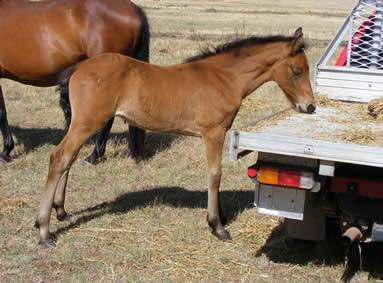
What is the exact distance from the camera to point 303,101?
4.54 meters

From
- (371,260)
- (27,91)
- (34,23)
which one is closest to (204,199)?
(371,260)

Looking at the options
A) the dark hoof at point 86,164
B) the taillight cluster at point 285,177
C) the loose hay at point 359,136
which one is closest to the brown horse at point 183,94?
the loose hay at point 359,136

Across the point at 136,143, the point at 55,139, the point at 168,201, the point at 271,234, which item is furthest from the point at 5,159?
the point at 271,234

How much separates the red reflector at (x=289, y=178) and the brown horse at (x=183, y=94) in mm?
1220

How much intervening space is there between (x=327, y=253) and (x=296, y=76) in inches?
64.8

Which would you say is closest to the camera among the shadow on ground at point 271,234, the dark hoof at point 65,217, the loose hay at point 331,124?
the loose hay at point 331,124

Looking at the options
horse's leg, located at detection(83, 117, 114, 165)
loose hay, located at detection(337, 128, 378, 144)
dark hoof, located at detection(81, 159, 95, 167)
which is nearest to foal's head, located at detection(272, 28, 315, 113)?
loose hay, located at detection(337, 128, 378, 144)

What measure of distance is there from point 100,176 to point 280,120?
9.61 ft

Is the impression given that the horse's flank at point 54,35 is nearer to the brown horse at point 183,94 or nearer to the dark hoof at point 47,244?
the brown horse at point 183,94

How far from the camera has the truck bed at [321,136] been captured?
9.98ft

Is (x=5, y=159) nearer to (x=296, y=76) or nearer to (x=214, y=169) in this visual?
(x=214, y=169)

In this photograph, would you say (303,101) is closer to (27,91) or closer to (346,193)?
(346,193)

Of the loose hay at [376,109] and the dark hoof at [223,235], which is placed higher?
the loose hay at [376,109]

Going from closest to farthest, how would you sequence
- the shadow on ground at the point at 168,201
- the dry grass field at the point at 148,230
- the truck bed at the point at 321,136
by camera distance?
the truck bed at the point at 321,136 → the dry grass field at the point at 148,230 → the shadow on ground at the point at 168,201
